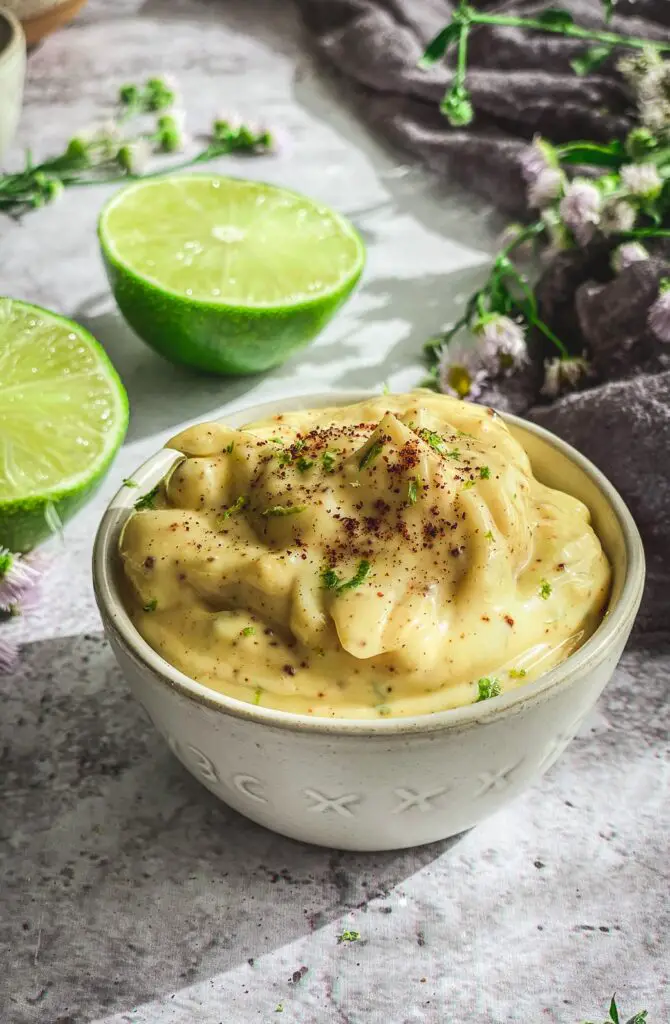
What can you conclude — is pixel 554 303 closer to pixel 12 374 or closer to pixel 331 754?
pixel 12 374

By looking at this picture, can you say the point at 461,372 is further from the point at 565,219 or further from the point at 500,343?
the point at 565,219

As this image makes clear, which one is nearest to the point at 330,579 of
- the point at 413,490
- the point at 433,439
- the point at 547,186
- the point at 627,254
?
the point at 413,490

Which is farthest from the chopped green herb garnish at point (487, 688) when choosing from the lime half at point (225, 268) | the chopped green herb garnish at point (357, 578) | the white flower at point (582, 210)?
the white flower at point (582, 210)

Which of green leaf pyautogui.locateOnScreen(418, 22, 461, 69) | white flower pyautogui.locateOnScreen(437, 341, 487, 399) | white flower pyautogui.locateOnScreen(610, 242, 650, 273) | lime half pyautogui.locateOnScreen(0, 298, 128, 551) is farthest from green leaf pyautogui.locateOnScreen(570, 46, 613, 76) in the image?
lime half pyautogui.locateOnScreen(0, 298, 128, 551)

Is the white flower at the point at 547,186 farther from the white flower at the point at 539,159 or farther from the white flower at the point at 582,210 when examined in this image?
the white flower at the point at 582,210

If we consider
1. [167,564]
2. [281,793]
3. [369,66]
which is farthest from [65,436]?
[369,66]

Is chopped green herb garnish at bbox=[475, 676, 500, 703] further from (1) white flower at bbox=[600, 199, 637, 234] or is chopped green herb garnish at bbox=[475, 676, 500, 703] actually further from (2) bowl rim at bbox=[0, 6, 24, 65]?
(2) bowl rim at bbox=[0, 6, 24, 65]
